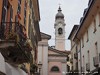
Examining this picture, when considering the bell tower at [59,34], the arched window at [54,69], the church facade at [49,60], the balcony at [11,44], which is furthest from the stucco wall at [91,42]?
the bell tower at [59,34]

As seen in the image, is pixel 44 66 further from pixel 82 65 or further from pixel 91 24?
pixel 91 24

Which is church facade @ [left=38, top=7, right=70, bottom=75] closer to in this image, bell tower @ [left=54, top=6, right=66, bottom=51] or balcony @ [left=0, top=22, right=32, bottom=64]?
bell tower @ [left=54, top=6, right=66, bottom=51]

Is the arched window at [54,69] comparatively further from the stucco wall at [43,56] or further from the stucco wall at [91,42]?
the stucco wall at [91,42]

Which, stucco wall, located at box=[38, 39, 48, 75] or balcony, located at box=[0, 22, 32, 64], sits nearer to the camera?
balcony, located at box=[0, 22, 32, 64]

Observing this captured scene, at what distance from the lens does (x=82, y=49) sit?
33.6 m

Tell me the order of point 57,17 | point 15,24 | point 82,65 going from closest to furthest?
1. point 15,24
2. point 82,65
3. point 57,17

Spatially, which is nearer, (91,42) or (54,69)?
(91,42)

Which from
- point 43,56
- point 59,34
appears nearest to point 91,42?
point 43,56

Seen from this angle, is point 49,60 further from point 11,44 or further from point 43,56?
point 11,44

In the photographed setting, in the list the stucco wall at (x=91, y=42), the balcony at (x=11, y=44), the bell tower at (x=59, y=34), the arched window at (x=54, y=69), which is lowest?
the arched window at (x=54, y=69)

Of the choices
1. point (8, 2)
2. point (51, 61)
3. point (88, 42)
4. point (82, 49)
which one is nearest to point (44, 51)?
point (51, 61)

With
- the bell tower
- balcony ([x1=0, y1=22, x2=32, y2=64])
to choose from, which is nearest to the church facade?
the bell tower

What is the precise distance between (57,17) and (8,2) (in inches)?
2804

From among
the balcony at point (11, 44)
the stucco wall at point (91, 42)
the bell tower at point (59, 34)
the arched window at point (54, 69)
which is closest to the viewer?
the balcony at point (11, 44)
